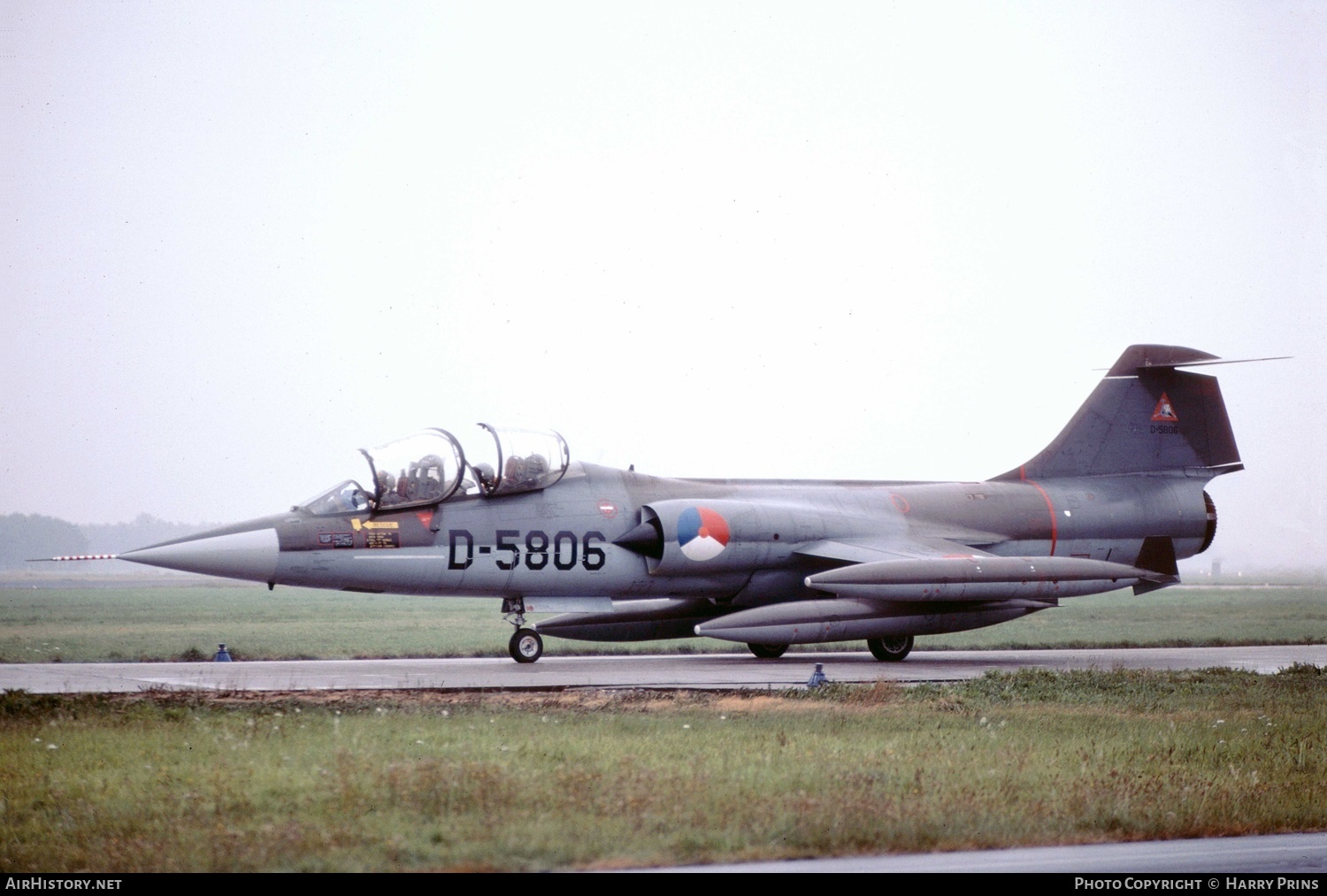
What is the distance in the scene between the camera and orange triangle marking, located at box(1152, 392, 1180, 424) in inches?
942

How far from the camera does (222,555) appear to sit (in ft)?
53.2

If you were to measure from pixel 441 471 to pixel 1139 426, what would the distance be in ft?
44.6

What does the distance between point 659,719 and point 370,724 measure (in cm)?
260

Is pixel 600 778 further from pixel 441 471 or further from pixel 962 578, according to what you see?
pixel 962 578

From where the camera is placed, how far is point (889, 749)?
10102mm

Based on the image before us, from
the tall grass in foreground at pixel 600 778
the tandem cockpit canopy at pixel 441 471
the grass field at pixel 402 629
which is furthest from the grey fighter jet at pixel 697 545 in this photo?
the tall grass in foreground at pixel 600 778

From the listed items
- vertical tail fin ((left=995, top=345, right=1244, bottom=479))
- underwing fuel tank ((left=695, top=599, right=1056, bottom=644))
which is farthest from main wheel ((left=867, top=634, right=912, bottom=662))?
vertical tail fin ((left=995, top=345, right=1244, bottom=479))

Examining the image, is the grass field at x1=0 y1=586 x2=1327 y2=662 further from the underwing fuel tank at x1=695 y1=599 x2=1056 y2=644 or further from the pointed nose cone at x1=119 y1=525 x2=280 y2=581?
the underwing fuel tank at x1=695 y1=599 x2=1056 y2=644

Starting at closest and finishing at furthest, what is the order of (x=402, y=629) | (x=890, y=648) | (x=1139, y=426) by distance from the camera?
(x=890, y=648) < (x=1139, y=426) < (x=402, y=629)

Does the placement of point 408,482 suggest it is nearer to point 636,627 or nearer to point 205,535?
point 205,535

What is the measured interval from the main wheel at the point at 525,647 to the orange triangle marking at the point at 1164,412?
42.2 ft

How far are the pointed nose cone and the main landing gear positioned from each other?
3.49 meters

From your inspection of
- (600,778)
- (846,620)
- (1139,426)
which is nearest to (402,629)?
(846,620)
